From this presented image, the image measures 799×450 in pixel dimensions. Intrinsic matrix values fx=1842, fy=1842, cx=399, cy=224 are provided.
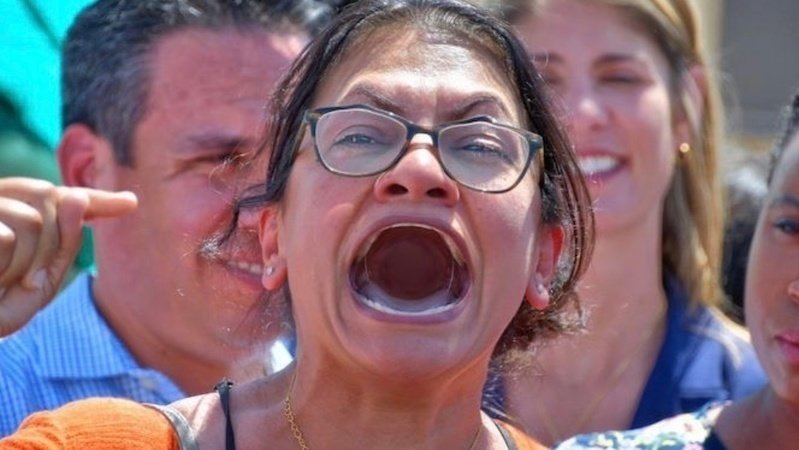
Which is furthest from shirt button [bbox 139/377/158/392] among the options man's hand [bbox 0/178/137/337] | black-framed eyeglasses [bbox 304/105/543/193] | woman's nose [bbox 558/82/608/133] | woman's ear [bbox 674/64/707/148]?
woman's ear [bbox 674/64/707/148]

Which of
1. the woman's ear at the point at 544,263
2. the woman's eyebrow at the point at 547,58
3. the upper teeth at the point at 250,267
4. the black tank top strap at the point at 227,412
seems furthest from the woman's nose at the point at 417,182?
the woman's eyebrow at the point at 547,58

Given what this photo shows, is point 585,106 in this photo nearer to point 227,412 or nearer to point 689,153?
point 689,153

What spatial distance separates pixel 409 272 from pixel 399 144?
0.75 ft

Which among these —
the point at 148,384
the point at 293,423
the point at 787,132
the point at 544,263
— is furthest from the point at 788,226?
the point at 148,384

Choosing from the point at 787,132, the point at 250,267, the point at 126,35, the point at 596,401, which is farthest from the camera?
the point at 596,401

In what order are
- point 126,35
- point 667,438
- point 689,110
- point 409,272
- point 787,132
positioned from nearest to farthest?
point 409,272, point 667,438, point 787,132, point 126,35, point 689,110

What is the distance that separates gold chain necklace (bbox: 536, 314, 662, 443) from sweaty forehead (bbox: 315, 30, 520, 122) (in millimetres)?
1380

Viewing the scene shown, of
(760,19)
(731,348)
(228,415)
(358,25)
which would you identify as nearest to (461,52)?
(358,25)

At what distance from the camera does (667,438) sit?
301cm

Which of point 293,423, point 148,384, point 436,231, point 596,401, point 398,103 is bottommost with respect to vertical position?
point 596,401

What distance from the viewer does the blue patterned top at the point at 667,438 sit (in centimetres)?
299

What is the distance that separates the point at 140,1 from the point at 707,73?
1.40 m

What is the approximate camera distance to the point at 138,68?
3.65 meters

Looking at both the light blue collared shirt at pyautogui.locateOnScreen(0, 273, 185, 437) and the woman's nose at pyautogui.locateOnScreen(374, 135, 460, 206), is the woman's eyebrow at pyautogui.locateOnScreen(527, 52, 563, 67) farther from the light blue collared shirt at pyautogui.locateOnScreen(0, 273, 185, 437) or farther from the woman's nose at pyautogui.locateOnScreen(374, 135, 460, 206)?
the woman's nose at pyautogui.locateOnScreen(374, 135, 460, 206)
